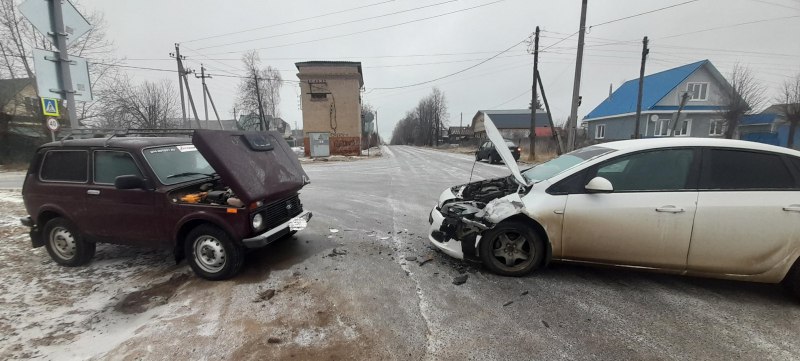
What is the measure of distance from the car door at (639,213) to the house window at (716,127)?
3533 cm

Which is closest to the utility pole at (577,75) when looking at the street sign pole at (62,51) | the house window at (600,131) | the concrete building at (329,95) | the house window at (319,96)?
the street sign pole at (62,51)

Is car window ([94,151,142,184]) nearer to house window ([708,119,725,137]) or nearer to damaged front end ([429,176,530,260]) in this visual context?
damaged front end ([429,176,530,260])

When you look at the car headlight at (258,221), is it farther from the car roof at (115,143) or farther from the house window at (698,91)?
the house window at (698,91)

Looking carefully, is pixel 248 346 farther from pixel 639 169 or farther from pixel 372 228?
pixel 639 169

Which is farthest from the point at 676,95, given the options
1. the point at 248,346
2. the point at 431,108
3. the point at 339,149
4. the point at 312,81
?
the point at 431,108

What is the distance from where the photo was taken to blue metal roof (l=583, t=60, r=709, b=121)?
31562 mm

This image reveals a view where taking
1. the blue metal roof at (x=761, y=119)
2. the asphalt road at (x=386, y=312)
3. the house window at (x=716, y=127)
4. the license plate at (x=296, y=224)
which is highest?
the blue metal roof at (x=761, y=119)

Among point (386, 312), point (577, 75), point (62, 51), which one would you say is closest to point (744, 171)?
point (386, 312)

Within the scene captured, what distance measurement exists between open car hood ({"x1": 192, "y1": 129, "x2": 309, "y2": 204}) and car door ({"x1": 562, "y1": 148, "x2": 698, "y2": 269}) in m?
3.38

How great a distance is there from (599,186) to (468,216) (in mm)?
1391

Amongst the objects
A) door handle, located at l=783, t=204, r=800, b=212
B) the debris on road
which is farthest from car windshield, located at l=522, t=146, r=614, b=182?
the debris on road

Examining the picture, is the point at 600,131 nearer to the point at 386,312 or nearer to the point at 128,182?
the point at 386,312

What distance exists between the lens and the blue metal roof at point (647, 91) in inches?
1243

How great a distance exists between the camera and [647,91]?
112 feet
